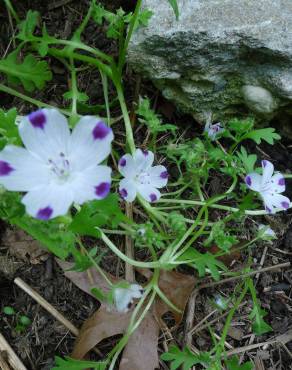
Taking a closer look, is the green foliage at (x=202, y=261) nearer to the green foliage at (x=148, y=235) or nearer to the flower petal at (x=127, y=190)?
the green foliage at (x=148, y=235)

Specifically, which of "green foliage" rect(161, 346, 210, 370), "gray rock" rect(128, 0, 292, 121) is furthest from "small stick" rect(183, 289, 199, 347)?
"gray rock" rect(128, 0, 292, 121)

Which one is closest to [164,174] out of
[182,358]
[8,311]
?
[182,358]

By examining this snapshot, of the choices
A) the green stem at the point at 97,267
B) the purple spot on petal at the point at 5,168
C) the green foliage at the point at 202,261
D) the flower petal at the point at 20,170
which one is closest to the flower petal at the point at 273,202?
the green foliage at the point at 202,261

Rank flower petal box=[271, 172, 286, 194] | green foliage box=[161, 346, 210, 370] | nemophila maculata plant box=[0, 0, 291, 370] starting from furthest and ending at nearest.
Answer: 1. flower petal box=[271, 172, 286, 194]
2. green foliage box=[161, 346, 210, 370]
3. nemophila maculata plant box=[0, 0, 291, 370]

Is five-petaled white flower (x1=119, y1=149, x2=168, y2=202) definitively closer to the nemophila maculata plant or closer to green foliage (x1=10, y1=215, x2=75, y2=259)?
the nemophila maculata plant

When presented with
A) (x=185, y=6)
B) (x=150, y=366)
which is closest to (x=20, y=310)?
(x=150, y=366)

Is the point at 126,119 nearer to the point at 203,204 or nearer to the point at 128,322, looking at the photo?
the point at 203,204
